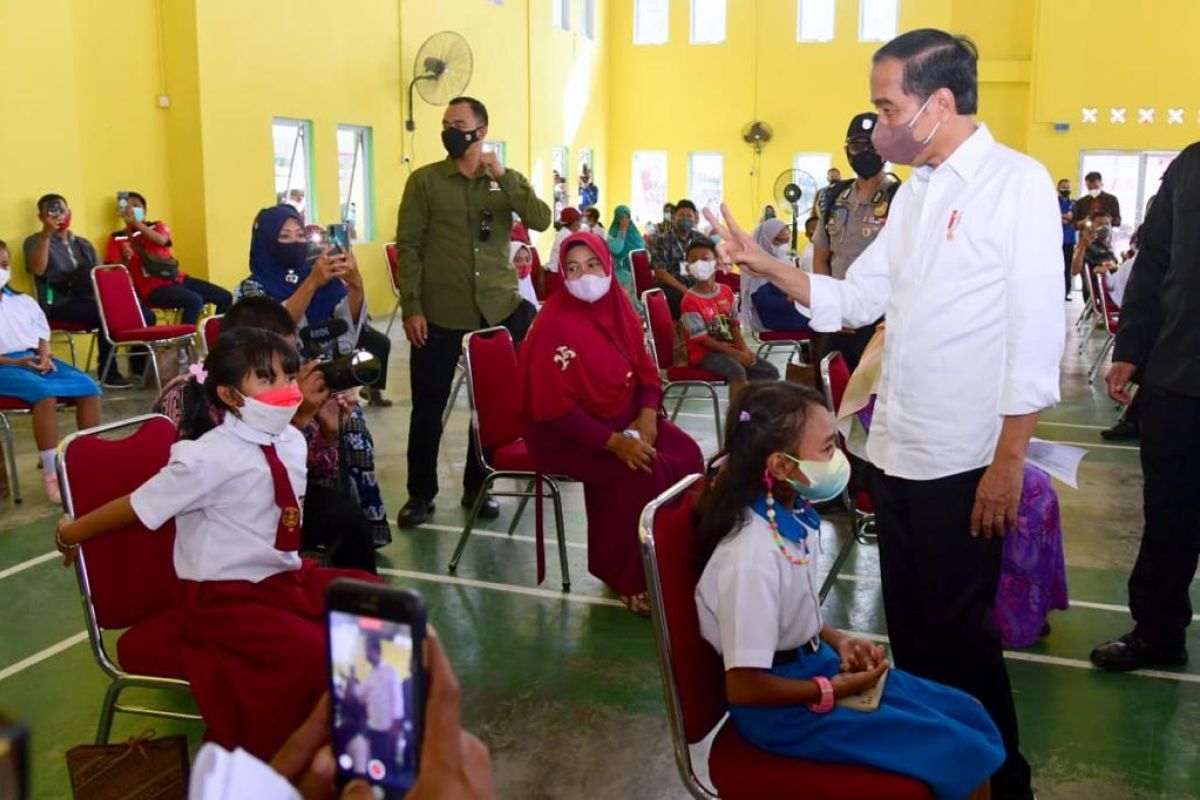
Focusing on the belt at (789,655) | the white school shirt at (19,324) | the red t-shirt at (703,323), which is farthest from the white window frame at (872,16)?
the belt at (789,655)

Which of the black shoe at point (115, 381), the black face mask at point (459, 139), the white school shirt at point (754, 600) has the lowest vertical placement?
the black shoe at point (115, 381)

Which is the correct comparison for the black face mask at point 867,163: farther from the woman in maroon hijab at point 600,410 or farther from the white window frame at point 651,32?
the white window frame at point 651,32

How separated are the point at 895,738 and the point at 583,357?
209 centimetres

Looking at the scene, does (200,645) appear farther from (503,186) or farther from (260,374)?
(503,186)

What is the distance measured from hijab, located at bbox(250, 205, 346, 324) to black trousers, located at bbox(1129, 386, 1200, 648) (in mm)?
2702

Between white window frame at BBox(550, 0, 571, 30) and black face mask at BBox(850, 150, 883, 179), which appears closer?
black face mask at BBox(850, 150, 883, 179)

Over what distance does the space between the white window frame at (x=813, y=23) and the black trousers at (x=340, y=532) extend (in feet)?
57.3

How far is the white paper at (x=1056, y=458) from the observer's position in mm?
2336

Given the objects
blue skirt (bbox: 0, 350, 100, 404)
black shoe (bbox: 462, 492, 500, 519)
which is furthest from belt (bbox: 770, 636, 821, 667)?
blue skirt (bbox: 0, 350, 100, 404)

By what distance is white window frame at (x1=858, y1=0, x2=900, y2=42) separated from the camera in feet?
61.2

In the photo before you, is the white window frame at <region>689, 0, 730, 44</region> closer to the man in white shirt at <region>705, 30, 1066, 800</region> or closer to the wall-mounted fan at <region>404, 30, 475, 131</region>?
the wall-mounted fan at <region>404, 30, 475, 131</region>

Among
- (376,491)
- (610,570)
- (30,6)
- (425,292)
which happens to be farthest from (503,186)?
(30,6)

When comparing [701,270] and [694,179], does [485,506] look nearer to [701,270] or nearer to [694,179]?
[701,270]

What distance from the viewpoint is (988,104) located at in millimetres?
18234
